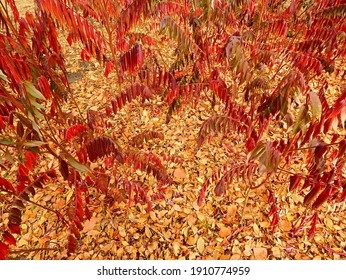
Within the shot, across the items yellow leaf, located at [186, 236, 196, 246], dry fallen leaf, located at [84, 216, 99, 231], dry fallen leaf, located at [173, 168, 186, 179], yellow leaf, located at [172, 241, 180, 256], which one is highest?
dry fallen leaf, located at [173, 168, 186, 179]

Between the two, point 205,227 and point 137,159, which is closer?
point 137,159

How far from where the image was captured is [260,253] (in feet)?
8.20

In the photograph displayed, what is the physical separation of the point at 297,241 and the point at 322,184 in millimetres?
1186

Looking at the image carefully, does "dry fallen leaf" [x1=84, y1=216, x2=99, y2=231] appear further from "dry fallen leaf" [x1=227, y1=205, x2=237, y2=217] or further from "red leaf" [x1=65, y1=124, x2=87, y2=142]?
"dry fallen leaf" [x1=227, y1=205, x2=237, y2=217]

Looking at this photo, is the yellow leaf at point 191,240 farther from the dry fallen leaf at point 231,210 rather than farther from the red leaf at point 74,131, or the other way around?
the red leaf at point 74,131

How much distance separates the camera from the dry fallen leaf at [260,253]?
248cm

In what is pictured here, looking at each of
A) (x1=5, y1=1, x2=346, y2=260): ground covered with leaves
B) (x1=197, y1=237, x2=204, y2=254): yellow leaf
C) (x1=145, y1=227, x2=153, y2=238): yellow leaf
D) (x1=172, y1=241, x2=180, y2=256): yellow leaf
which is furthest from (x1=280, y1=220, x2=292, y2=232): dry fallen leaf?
(x1=145, y1=227, x2=153, y2=238): yellow leaf

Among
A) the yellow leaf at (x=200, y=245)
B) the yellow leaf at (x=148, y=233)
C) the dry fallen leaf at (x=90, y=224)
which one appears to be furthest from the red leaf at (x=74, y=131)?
the yellow leaf at (x=200, y=245)

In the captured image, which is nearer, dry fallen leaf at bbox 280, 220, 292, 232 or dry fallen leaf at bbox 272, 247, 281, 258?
dry fallen leaf at bbox 272, 247, 281, 258

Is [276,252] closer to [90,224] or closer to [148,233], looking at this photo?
[148,233]

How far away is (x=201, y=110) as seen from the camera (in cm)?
398

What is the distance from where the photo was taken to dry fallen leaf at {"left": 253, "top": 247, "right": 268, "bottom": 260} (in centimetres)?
248

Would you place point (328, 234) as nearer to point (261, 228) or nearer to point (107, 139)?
point (261, 228)

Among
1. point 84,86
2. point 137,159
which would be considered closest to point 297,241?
point 137,159
